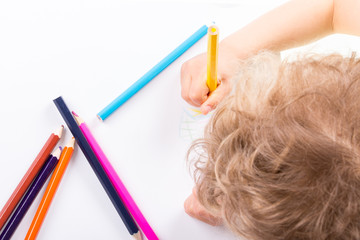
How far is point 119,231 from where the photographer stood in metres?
0.39

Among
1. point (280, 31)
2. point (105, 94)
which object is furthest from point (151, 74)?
point (280, 31)

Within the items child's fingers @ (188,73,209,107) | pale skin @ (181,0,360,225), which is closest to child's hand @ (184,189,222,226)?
pale skin @ (181,0,360,225)

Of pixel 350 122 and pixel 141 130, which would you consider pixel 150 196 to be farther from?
pixel 350 122

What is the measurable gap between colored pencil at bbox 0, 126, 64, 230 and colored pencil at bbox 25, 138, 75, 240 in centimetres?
2

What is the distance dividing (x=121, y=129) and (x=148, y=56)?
0.09m

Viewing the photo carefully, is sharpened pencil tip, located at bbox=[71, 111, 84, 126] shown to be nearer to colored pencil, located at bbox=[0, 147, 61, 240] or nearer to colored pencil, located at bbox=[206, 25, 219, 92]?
colored pencil, located at bbox=[0, 147, 61, 240]

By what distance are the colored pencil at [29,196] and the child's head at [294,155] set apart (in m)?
0.21

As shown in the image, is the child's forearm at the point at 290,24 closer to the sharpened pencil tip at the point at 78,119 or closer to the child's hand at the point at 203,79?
the child's hand at the point at 203,79

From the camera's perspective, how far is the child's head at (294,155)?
23 centimetres

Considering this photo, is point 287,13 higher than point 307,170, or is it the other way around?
point 287,13

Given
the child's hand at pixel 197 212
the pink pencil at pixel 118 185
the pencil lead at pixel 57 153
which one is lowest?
the child's hand at pixel 197 212

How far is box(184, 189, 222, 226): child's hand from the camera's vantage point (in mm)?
377

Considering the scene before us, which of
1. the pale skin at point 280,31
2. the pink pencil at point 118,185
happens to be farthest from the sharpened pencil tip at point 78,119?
the pale skin at point 280,31

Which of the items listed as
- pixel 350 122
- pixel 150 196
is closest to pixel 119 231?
pixel 150 196
